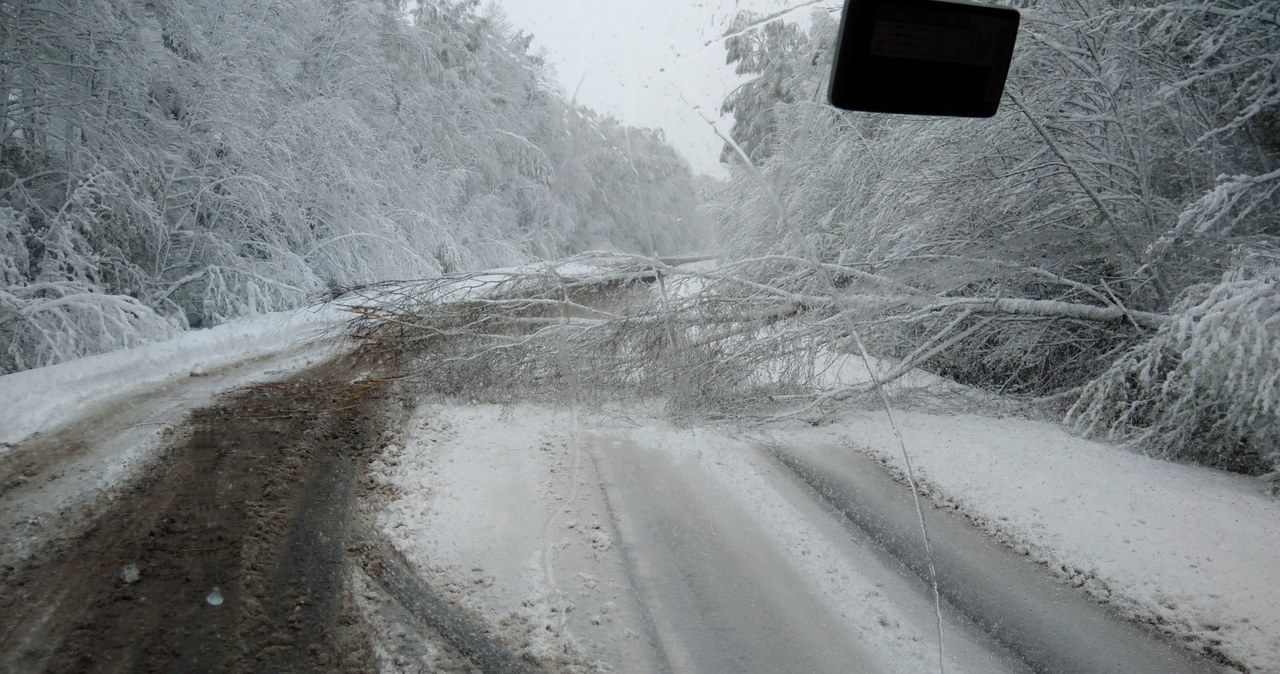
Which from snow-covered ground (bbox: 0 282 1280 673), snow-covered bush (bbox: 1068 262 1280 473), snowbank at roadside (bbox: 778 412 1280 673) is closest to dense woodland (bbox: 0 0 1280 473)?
snow-covered bush (bbox: 1068 262 1280 473)

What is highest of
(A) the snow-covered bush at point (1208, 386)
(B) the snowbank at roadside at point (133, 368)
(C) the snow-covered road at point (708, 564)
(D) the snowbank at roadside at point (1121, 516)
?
(A) the snow-covered bush at point (1208, 386)

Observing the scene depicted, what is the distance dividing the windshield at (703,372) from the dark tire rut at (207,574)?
0.02 m

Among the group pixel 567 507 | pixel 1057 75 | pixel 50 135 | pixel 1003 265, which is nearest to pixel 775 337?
pixel 1003 265

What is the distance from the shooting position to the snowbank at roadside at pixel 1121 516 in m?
3.37

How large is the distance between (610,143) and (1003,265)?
4.02 m

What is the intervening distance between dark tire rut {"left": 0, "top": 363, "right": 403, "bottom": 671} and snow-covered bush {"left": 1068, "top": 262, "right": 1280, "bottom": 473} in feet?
16.9

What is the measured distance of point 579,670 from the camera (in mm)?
2639

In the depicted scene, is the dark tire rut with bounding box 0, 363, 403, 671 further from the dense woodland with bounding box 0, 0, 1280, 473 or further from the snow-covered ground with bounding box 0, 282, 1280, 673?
the dense woodland with bounding box 0, 0, 1280, 473

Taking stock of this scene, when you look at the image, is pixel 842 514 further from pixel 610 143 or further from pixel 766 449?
pixel 610 143

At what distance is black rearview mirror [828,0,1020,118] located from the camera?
1.67 meters

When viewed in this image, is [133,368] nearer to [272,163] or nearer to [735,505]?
[272,163]

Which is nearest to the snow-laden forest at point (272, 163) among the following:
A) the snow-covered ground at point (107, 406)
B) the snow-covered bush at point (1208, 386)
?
the snow-covered ground at point (107, 406)

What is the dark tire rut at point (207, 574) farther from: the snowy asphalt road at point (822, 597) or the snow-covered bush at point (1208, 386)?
the snow-covered bush at point (1208, 386)

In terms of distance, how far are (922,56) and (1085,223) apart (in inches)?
211
